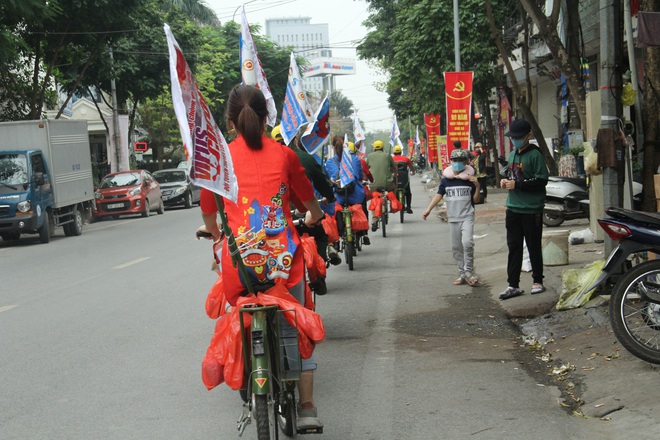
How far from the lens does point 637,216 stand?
20.9 feet

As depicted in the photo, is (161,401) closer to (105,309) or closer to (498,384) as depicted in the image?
(498,384)

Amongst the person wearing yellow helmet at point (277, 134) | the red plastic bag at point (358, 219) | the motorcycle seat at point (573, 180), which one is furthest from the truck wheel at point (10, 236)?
the person wearing yellow helmet at point (277, 134)

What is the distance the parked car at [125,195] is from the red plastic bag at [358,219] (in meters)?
17.4

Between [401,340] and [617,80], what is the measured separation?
10.4 feet

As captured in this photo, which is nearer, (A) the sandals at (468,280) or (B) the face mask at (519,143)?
(B) the face mask at (519,143)

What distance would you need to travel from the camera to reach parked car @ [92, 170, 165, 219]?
2961 cm

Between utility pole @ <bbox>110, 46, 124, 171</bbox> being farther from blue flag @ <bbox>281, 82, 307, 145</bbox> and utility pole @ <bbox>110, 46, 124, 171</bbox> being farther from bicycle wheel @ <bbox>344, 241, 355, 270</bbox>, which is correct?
blue flag @ <bbox>281, 82, 307, 145</bbox>

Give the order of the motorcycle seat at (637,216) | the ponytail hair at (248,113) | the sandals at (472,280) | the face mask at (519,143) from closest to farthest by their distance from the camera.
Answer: the ponytail hair at (248,113), the motorcycle seat at (637,216), the face mask at (519,143), the sandals at (472,280)

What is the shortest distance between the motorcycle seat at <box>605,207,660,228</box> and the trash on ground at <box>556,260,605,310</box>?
5.38ft

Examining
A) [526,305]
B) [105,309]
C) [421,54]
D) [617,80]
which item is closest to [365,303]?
[526,305]

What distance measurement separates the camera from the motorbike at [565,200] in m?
16.7

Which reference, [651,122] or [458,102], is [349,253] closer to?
[651,122]

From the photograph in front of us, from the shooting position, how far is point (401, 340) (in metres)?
7.79

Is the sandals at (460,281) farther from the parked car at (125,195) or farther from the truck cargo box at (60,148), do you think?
the parked car at (125,195)
